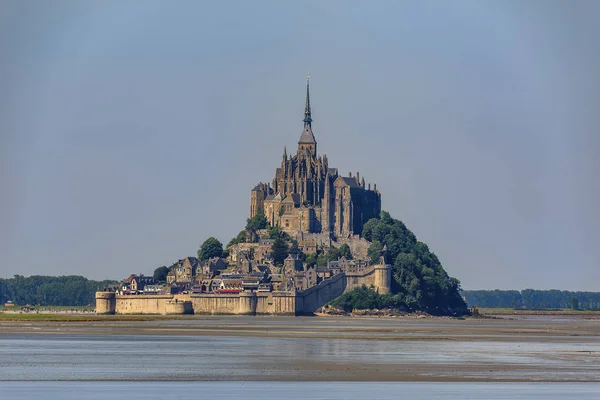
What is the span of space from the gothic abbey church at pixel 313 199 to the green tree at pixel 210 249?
289 inches

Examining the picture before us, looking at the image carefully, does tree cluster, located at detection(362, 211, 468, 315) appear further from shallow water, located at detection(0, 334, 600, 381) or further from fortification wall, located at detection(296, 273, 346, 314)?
shallow water, located at detection(0, 334, 600, 381)

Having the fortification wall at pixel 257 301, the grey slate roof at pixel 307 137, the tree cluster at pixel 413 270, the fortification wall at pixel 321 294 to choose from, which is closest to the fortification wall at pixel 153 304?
the fortification wall at pixel 257 301

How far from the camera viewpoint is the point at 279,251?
176 m

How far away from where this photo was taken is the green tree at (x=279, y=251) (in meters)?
176

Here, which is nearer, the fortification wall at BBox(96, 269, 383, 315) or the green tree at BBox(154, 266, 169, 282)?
the fortification wall at BBox(96, 269, 383, 315)

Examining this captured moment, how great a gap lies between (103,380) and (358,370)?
11652 mm

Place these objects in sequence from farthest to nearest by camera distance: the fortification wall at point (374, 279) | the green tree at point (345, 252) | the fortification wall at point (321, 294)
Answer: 1. the green tree at point (345, 252)
2. the fortification wall at point (374, 279)
3. the fortification wall at point (321, 294)

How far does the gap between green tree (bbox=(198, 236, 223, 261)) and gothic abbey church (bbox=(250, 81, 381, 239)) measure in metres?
7.33

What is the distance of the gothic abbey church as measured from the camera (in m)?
179
